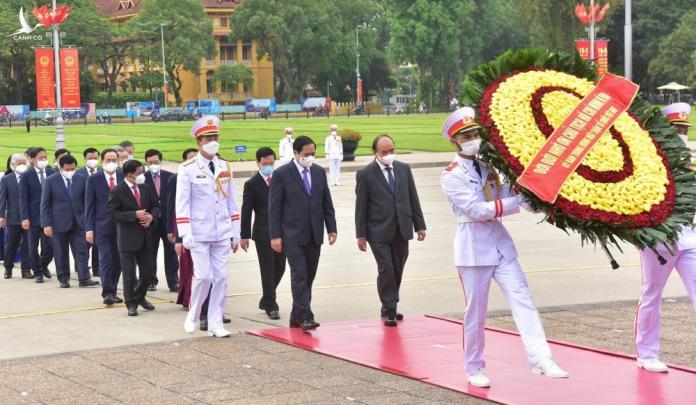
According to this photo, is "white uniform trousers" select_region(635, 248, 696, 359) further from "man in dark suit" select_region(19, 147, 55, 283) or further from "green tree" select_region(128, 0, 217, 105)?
Result: "green tree" select_region(128, 0, 217, 105)

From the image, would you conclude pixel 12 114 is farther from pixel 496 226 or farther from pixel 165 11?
pixel 496 226

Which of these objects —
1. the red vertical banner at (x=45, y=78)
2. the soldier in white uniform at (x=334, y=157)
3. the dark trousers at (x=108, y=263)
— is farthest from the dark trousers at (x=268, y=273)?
the red vertical banner at (x=45, y=78)

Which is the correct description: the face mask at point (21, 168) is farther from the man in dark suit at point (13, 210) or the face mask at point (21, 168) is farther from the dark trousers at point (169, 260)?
the dark trousers at point (169, 260)

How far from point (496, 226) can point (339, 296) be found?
492 centimetres

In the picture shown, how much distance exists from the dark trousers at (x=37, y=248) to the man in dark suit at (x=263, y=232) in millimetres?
4361

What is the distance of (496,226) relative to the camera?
853 cm

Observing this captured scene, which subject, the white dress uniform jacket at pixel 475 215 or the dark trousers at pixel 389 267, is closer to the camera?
the white dress uniform jacket at pixel 475 215

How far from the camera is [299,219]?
36.9 feet

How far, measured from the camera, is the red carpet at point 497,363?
26.7ft

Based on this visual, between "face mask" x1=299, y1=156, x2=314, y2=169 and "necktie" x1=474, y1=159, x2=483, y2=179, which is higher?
"necktie" x1=474, y1=159, x2=483, y2=179

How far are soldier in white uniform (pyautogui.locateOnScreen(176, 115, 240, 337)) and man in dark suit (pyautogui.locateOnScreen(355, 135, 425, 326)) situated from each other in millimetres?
1269

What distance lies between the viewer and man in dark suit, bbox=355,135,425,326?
1133 centimetres

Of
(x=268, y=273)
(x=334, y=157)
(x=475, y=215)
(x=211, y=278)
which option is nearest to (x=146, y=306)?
(x=268, y=273)

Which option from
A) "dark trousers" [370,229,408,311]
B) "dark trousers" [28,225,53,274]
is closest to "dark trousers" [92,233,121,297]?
"dark trousers" [28,225,53,274]
